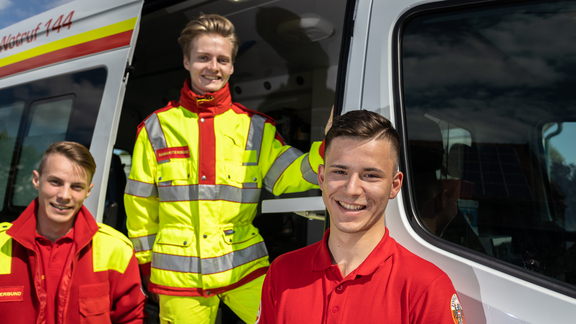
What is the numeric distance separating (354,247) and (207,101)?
100 centimetres

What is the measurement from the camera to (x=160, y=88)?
4172 mm

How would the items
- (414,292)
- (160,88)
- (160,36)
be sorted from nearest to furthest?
(414,292) < (160,36) < (160,88)

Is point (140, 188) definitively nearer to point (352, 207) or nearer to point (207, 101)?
point (207, 101)

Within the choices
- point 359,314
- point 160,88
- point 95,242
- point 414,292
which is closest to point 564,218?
point 414,292

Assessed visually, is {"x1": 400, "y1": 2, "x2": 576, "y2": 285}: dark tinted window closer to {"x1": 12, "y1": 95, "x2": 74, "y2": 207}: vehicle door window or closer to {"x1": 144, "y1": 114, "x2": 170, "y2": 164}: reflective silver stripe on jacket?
{"x1": 144, "y1": 114, "x2": 170, "y2": 164}: reflective silver stripe on jacket

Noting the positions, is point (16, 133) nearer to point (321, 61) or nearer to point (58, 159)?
point (58, 159)

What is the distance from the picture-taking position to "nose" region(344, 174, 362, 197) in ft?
3.48

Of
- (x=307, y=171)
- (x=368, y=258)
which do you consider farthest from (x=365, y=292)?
(x=307, y=171)

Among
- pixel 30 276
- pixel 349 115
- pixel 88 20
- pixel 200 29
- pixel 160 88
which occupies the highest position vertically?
pixel 160 88

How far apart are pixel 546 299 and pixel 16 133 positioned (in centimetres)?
304

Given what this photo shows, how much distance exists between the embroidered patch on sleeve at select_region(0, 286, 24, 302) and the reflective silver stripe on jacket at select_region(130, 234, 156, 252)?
1.47 ft

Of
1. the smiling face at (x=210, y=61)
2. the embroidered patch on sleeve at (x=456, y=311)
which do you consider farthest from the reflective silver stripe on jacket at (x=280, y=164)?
the embroidered patch on sleeve at (x=456, y=311)

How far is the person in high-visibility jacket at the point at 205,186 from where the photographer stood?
1.68 m

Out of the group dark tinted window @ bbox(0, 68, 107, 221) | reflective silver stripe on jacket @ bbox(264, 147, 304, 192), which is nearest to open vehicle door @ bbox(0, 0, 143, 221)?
dark tinted window @ bbox(0, 68, 107, 221)
